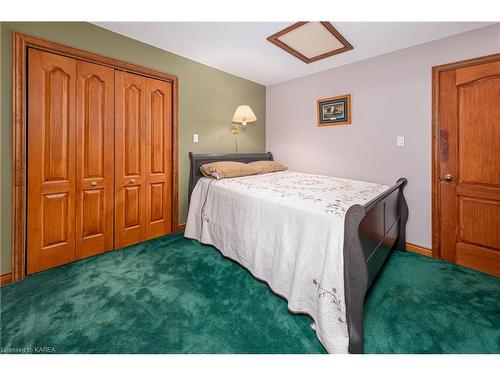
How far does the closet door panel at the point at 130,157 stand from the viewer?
8.27ft

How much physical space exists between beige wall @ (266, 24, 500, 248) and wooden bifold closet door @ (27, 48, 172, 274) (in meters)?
2.10

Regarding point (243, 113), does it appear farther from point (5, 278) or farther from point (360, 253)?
point (5, 278)

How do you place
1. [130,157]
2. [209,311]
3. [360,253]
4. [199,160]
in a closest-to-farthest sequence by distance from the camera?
[360,253]
[209,311]
[130,157]
[199,160]

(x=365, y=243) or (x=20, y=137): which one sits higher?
(x=20, y=137)

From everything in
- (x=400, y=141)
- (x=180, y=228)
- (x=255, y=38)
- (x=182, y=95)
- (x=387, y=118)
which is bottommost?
(x=180, y=228)

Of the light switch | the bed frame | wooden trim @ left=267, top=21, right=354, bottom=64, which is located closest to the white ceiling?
wooden trim @ left=267, top=21, right=354, bottom=64

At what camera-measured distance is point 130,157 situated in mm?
2629

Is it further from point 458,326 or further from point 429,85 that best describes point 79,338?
point 429,85

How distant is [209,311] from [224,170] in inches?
62.4

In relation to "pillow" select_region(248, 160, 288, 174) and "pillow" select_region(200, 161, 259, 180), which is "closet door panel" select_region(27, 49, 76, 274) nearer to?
"pillow" select_region(200, 161, 259, 180)

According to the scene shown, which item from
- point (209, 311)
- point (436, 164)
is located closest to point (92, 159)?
point (209, 311)

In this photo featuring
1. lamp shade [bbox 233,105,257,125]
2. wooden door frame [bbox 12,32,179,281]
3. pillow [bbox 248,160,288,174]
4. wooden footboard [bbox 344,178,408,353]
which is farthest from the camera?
lamp shade [bbox 233,105,257,125]

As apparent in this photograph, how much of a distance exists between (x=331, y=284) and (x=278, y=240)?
1.67 ft

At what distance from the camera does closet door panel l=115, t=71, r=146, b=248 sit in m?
2.52
